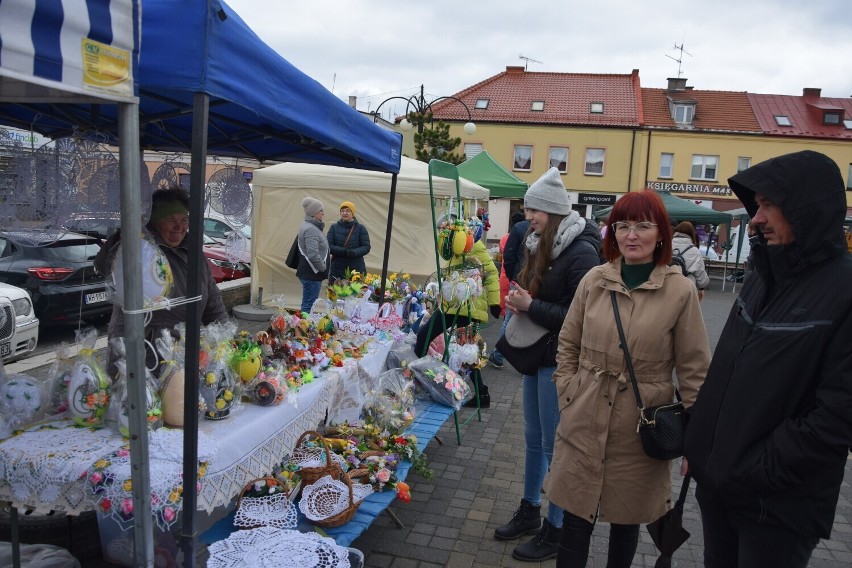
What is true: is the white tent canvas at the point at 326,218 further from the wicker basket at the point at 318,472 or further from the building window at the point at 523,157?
the building window at the point at 523,157

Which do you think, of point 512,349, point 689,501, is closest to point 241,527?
point 512,349

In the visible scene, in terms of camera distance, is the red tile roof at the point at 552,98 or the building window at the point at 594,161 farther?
the red tile roof at the point at 552,98

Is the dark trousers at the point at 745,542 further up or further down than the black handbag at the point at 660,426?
further down

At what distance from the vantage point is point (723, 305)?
14.6m

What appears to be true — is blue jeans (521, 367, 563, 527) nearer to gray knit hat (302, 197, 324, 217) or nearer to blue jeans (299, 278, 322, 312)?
gray knit hat (302, 197, 324, 217)

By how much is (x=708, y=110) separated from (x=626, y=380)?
3538cm

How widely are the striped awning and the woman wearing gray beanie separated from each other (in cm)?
205

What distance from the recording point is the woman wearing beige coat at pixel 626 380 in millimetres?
2318

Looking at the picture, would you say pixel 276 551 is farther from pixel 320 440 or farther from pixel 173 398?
Answer: pixel 320 440

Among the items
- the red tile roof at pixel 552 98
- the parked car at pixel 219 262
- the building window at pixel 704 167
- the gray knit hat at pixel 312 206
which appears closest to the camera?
the gray knit hat at pixel 312 206

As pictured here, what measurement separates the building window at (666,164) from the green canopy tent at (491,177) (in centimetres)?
2168

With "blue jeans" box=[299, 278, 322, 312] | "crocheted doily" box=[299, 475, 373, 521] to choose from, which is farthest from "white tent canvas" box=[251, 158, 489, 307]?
"crocheted doily" box=[299, 475, 373, 521]

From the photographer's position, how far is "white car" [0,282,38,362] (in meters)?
6.07

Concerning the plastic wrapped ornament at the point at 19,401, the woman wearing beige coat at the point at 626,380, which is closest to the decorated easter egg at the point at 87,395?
the plastic wrapped ornament at the point at 19,401
